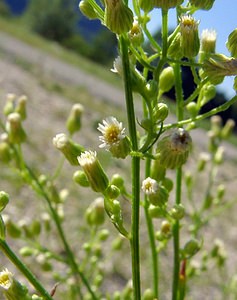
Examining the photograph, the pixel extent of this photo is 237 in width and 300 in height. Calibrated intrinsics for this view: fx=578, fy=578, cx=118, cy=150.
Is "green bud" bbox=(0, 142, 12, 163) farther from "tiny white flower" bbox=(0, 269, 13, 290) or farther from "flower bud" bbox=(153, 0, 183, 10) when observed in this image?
"flower bud" bbox=(153, 0, 183, 10)

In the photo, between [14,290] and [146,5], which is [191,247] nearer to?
[14,290]

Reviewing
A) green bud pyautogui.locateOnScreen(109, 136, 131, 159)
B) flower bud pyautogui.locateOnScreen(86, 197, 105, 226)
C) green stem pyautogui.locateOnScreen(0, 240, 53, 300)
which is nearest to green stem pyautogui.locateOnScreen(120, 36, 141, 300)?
green bud pyautogui.locateOnScreen(109, 136, 131, 159)

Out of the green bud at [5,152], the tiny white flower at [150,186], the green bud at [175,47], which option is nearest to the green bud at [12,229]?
the green bud at [5,152]

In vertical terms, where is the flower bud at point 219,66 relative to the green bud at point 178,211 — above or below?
above

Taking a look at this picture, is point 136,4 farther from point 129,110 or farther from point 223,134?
point 223,134

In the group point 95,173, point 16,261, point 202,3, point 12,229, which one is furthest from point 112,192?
point 12,229

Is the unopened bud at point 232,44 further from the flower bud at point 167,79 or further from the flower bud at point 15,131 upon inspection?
the flower bud at point 15,131

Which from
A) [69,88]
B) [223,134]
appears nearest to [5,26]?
[69,88]
